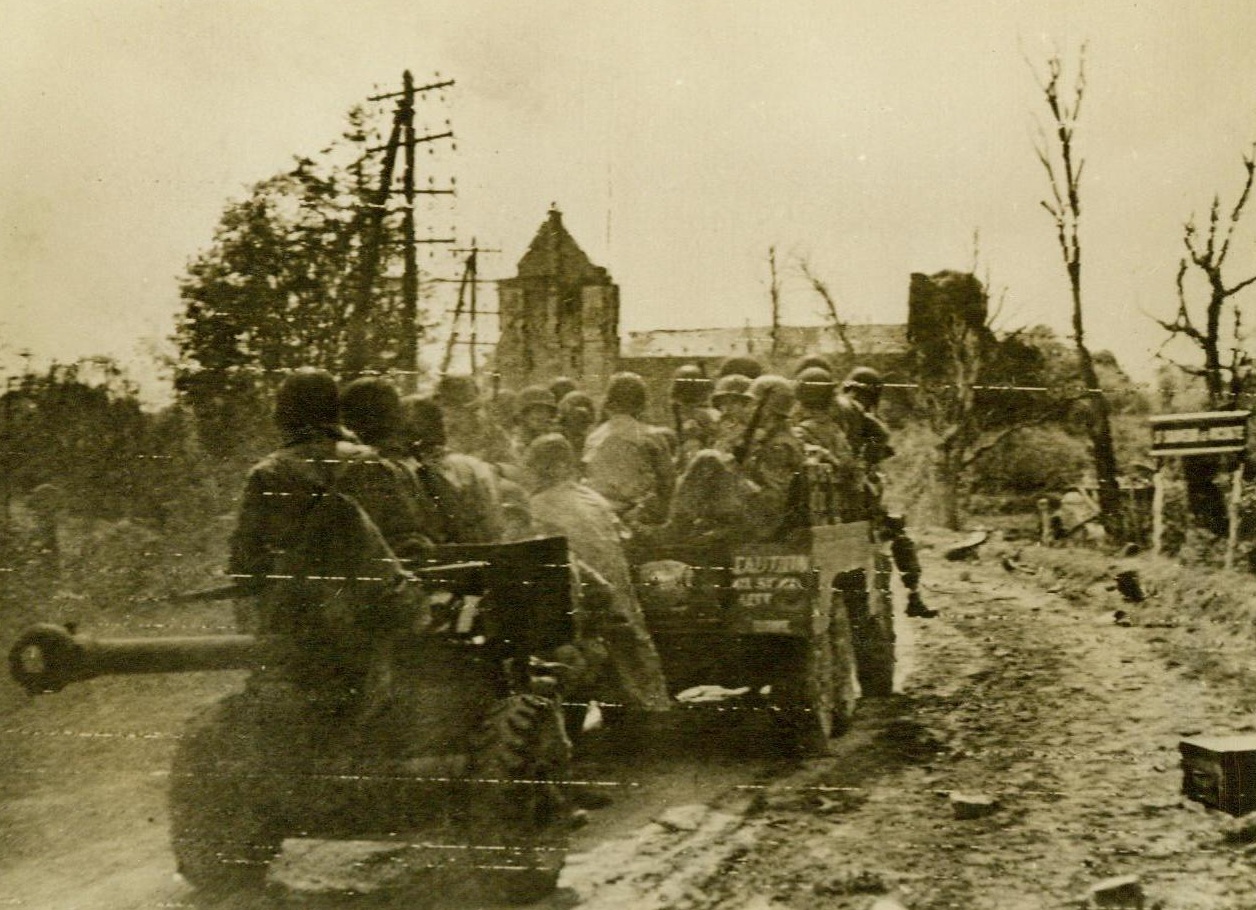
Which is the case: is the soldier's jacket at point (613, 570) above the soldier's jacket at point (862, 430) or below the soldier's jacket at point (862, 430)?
below

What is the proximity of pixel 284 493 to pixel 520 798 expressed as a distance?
147 centimetres

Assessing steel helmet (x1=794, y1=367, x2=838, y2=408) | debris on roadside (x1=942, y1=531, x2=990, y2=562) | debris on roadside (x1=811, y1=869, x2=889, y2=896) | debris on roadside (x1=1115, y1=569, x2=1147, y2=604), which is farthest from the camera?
debris on roadside (x1=942, y1=531, x2=990, y2=562)

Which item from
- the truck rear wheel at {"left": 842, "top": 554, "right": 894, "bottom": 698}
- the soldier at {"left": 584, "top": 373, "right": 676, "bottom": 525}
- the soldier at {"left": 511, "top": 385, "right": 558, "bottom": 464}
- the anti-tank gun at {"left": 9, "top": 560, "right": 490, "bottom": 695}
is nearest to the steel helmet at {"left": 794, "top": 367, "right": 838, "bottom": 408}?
the soldier at {"left": 584, "top": 373, "right": 676, "bottom": 525}

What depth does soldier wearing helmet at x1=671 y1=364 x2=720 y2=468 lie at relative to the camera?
7055 mm

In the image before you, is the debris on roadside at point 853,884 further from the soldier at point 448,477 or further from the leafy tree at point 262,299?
the leafy tree at point 262,299

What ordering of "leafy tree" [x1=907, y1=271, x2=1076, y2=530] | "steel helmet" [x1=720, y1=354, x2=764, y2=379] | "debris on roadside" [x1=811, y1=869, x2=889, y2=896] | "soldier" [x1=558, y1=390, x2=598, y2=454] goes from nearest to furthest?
"debris on roadside" [x1=811, y1=869, x2=889, y2=896]
"leafy tree" [x1=907, y1=271, x2=1076, y2=530]
"steel helmet" [x1=720, y1=354, x2=764, y2=379]
"soldier" [x1=558, y1=390, x2=598, y2=454]

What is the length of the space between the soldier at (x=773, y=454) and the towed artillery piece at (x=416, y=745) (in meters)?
1.90

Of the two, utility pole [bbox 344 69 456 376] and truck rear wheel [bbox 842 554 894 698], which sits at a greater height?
utility pole [bbox 344 69 456 376]

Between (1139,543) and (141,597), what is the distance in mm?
6213

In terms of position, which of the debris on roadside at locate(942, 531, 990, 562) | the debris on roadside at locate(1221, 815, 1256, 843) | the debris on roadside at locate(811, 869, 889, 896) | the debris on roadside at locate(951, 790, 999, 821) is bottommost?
the debris on roadside at locate(811, 869, 889, 896)

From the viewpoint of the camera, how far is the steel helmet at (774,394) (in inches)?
233

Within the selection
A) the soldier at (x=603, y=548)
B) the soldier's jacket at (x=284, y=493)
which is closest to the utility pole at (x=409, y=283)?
the soldier at (x=603, y=548)

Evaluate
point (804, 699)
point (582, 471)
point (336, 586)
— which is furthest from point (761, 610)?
point (336, 586)

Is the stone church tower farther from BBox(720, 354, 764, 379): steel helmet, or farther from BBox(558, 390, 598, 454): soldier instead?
BBox(720, 354, 764, 379): steel helmet
